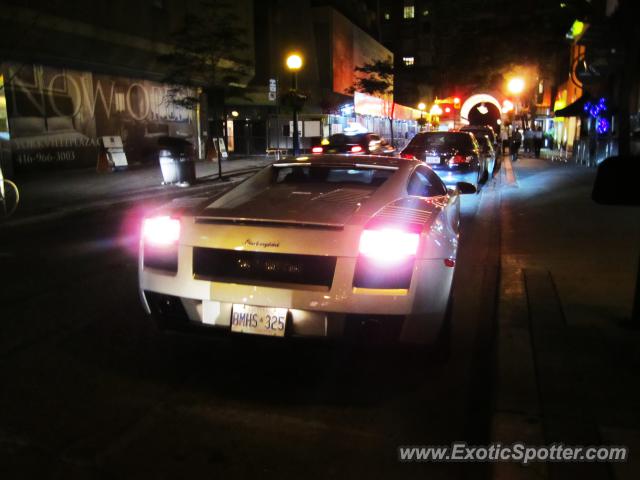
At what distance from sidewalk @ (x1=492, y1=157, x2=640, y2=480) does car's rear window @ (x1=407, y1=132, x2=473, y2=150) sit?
6.04 metres

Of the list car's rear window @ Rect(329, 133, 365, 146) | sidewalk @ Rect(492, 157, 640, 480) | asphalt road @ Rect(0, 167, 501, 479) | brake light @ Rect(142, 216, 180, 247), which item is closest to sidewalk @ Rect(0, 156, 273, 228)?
car's rear window @ Rect(329, 133, 365, 146)

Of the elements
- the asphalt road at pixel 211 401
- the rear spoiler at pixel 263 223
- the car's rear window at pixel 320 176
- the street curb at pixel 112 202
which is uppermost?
the car's rear window at pixel 320 176

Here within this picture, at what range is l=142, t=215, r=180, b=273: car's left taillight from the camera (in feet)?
13.7

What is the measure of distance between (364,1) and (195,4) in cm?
3683

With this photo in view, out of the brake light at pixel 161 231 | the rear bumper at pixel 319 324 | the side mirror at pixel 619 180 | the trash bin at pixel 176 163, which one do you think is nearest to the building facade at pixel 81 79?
the trash bin at pixel 176 163

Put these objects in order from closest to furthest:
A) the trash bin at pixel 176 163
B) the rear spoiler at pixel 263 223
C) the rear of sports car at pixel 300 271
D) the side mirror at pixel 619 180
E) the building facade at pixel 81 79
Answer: the rear of sports car at pixel 300 271
the rear spoiler at pixel 263 223
the side mirror at pixel 619 180
the trash bin at pixel 176 163
the building facade at pixel 81 79

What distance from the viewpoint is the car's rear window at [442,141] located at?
1541cm

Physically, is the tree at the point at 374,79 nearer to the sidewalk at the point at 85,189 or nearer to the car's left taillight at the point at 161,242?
the sidewalk at the point at 85,189

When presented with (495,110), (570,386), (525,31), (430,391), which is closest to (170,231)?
(430,391)

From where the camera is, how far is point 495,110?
117 ft

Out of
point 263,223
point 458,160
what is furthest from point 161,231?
point 458,160

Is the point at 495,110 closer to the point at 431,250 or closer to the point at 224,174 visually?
the point at 224,174

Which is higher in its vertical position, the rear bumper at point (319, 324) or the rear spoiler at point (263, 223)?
the rear spoiler at point (263, 223)

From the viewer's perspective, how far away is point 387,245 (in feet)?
12.7
